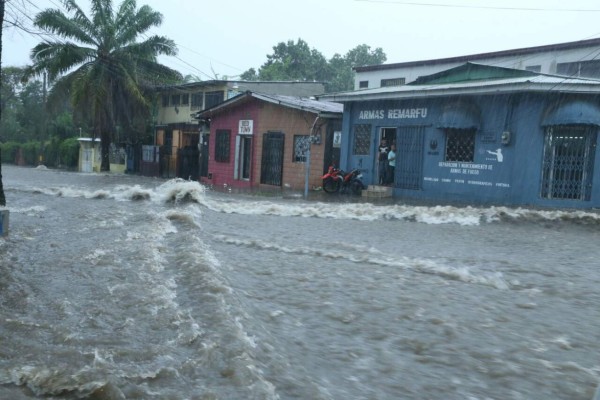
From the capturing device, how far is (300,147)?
2092 centimetres

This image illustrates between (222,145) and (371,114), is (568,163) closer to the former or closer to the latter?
(371,114)

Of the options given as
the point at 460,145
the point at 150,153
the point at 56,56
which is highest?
the point at 56,56

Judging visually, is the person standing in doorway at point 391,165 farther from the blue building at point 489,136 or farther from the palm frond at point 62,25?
the palm frond at point 62,25

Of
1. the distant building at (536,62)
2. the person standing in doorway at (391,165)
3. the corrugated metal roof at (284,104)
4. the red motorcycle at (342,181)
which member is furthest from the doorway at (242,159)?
the distant building at (536,62)

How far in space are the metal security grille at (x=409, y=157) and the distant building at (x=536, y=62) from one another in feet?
18.0

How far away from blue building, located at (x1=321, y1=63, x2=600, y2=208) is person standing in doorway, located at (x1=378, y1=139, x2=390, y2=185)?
0.69ft

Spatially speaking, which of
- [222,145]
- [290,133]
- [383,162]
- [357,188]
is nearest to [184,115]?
[222,145]

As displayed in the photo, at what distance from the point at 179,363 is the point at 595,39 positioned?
68.8 feet

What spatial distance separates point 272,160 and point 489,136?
927 cm

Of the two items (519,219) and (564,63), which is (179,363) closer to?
(519,219)

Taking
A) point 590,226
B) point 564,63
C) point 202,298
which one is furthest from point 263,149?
point 202,298

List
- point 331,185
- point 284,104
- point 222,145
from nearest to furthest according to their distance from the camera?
point 331,185, point 284,104, point 222,145

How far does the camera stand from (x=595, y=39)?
20.5 m

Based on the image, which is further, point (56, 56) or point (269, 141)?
point (56, 56)
